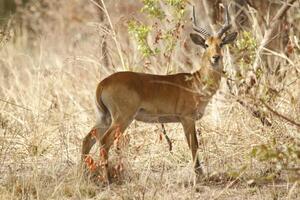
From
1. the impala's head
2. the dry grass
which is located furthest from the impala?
the dry grass

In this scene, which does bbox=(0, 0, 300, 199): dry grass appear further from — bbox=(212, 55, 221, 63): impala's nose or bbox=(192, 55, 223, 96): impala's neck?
bbox=(212, 55, 221, 63): impala's nose

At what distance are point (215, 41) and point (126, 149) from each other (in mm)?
→ 1515

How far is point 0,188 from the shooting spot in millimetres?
7016

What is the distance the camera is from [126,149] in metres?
7.55

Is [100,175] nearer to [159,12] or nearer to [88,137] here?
[88,137]

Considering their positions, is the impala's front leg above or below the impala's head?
below

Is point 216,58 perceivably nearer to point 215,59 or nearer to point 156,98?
point 215,59

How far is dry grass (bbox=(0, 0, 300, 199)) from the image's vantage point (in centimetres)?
704

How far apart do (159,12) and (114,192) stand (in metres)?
2.73

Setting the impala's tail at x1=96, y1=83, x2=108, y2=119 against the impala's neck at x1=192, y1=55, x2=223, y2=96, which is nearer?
the impala's tail at x1=96, y1=83, x2=108, y2=119

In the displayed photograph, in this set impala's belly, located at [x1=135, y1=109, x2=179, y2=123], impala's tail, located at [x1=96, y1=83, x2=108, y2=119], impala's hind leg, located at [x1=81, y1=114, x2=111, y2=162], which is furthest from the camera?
impala's hind leg, located at [x1=81, y1=114, x2=111, y2=162]

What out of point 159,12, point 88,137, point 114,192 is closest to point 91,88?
point 159,12

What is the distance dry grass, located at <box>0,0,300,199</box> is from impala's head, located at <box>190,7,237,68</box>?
0.47 metres

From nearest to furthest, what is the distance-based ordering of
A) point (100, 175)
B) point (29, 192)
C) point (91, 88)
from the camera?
point (29, 192), point (100, 175), point (91, 88)
